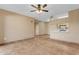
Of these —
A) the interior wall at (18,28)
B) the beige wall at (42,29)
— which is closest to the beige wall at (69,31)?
the beige wall at (42,29)

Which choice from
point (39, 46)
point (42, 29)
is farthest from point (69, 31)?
point (39, 46)

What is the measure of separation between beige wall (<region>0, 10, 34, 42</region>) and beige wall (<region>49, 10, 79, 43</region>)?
2.56ft

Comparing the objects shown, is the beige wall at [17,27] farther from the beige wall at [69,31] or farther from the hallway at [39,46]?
the beige wall at [69,31]

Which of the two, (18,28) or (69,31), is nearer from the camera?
(18,28)

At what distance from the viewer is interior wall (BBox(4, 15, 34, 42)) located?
140 inches

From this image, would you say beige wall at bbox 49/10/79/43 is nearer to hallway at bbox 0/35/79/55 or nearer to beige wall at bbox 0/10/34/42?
hallway at bbox 0/35/79/55

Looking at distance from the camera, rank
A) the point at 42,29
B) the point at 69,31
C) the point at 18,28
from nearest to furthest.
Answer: the point at 42,29 < the point at 18,28 < the point at 69,31

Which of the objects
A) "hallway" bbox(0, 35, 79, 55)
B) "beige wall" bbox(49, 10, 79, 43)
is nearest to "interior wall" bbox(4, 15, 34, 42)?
"hallway" bbox(0, 35, 79, 55)

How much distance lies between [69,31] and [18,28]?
194 centimetres

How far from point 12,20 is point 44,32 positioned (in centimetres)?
133

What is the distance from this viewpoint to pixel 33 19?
344cm

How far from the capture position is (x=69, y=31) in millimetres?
3904

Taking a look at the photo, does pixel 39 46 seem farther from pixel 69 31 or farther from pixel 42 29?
pixel 69 31

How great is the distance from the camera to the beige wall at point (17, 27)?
3.54m
